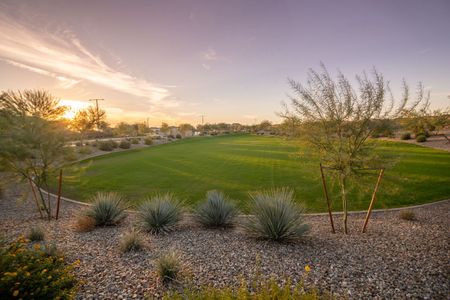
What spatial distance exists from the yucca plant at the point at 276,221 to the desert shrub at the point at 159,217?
2467mm

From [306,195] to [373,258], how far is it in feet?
→ 21.3

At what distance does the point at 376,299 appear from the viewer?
13.1 feet

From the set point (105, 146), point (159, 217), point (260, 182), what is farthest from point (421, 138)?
point (105, 146)

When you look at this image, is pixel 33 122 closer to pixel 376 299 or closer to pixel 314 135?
pixel 314 135

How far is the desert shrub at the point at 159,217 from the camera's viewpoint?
745cm

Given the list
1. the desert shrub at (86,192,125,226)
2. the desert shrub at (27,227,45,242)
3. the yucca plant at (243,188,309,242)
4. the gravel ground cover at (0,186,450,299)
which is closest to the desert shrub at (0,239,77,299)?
the gravel ground cover at (0,186,450,299)

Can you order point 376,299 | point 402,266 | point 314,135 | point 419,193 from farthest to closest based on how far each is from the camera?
point 419,193
point 314,135
point 402,266
point 376,299

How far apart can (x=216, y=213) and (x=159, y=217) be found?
1.89 metres

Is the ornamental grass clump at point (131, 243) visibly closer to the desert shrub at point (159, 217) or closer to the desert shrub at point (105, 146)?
the desert shrub at point (159, 217)

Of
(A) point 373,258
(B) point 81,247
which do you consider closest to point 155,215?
(B) point 81,247

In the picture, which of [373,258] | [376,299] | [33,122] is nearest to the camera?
[376,299]

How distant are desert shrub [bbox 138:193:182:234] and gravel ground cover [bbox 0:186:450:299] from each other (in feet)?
1.36

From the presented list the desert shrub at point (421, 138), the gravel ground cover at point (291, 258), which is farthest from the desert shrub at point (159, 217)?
the desert shrub at point (421, 138)

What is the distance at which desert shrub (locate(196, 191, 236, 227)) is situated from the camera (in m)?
7.78
